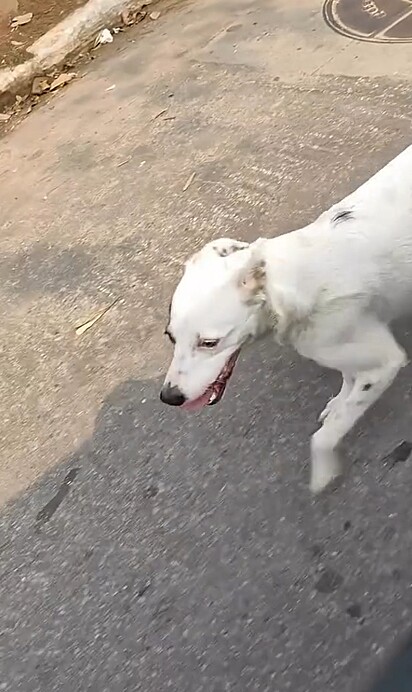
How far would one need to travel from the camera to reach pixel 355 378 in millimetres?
2604

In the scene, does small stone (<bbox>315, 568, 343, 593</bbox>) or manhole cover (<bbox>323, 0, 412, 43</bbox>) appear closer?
small stone (<bbox>315, 568, 343, 593</bbox>)

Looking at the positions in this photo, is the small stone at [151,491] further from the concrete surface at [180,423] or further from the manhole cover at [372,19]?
the manhole cover at [372,19]

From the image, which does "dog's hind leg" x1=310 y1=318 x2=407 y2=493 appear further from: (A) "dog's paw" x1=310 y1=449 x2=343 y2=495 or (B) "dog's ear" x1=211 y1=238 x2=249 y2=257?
(B) "dog's ear" x1=211 y1=238 x2=249 y2=257

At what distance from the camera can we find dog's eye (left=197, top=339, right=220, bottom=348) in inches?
90.7

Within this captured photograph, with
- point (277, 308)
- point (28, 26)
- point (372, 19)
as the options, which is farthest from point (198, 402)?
point (28, 26)

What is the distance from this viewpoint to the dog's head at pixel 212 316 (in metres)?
2.27

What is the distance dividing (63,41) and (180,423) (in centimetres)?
329

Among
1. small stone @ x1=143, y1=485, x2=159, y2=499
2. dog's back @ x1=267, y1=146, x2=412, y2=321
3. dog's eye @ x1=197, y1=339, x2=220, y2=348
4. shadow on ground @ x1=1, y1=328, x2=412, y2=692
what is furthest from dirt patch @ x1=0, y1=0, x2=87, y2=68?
dog's eye @ x1=197, y1=339, x2=220, y2=348

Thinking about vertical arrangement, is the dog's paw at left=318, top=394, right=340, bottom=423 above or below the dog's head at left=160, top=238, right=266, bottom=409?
below

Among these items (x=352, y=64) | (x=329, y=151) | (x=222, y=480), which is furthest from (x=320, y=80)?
(x=222, y=480)

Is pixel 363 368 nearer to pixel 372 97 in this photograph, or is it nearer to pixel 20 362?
pixel 20 362

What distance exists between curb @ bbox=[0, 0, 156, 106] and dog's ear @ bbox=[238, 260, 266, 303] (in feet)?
10.9

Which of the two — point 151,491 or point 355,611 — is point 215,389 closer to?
point 151,491

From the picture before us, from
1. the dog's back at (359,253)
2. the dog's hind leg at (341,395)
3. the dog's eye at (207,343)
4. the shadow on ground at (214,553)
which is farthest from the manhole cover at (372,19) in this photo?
the dog's eye at (207,343)
